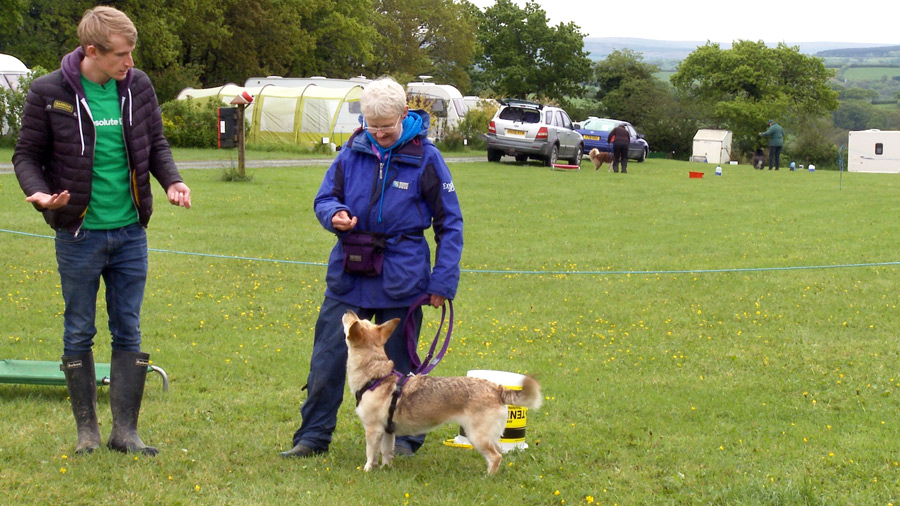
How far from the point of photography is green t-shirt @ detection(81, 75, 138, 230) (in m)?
4.58

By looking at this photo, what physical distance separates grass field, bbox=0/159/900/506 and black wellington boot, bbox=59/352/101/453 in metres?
0.13

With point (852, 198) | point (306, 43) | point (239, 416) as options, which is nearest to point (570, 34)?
point (306, 43)

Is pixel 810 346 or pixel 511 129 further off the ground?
pixel 511 129

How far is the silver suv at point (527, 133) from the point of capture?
2873 cm

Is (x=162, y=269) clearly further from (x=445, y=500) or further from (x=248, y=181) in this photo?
(x=248, y=181)

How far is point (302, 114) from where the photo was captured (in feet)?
111

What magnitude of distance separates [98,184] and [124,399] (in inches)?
45.6

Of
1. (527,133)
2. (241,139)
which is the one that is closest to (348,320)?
(241,139)

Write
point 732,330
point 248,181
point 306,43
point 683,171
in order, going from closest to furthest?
point 732,330 → point 248,181 → point 683,171 → point 306,43

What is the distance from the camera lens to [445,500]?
452 centimetres

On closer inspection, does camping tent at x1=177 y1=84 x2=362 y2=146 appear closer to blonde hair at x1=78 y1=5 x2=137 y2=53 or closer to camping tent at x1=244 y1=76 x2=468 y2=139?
camping tent at x1=244 y1=76 x2=468 y2=139

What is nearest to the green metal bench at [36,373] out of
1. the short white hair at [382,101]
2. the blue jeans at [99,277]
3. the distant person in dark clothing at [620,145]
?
the blue jeans at [99,277]

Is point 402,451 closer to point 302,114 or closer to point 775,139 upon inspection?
point 302,114

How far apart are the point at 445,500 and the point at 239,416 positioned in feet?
6.13
